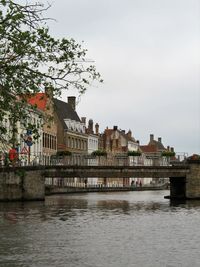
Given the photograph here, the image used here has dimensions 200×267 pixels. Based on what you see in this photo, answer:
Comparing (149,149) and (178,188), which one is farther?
(149,149)

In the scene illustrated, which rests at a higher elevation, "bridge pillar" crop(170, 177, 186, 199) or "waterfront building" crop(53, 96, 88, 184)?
"waterfront building" crop(53, 96, 88, 184)

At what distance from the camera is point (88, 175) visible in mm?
49469

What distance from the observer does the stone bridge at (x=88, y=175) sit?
46.3 metres

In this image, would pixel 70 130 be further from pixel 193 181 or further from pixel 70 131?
pixel 193 181

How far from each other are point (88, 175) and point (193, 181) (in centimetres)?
922

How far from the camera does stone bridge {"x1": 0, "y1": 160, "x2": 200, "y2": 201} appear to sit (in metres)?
46.3

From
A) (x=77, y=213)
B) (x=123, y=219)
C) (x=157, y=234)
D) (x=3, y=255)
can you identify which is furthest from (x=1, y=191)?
(x=3, y=255)

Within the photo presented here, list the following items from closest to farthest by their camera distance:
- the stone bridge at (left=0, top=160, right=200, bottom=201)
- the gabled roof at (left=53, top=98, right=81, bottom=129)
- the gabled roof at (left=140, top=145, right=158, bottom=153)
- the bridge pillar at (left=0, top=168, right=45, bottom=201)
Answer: the bridge pillar at (left=0, top=168, right=45, bottom=201), the stone bridge at (left=0, top=160, right=200, bottom=201), the gabled roof at (left=53, top=98, right=81, bottom=129), the gabled roof at (left=140, top=145, right=158, bottom=153)

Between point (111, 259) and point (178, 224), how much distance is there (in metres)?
10.3

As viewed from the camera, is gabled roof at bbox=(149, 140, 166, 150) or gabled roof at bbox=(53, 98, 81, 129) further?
gabled roof at bbox=(149, 140, 166, 150)

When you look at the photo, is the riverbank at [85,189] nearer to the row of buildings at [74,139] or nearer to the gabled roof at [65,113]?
the row of buildings at [74,139]

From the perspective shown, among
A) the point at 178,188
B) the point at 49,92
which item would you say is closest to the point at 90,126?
the point at 178,188

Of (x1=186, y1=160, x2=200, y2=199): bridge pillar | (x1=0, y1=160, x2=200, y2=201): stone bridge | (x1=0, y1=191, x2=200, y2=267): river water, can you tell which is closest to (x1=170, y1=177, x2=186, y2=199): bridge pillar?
(x1=0, y1=160, x2=200, y2=201): stone bridge

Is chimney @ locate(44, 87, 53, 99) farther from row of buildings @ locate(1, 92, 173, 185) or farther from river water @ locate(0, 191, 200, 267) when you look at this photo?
row of buildings @ locate(1, 92, 173, 185)
